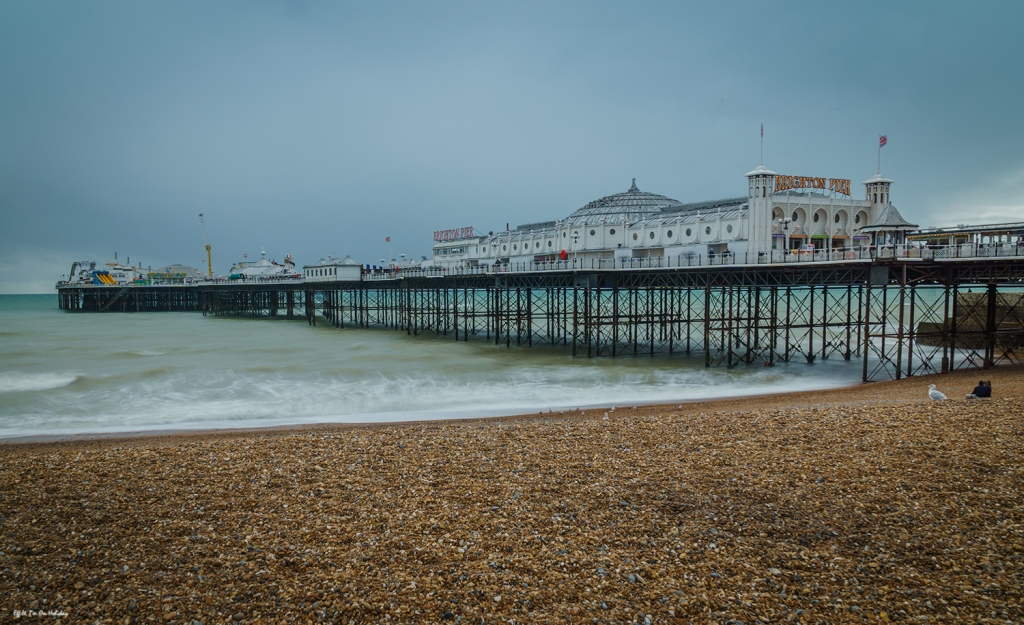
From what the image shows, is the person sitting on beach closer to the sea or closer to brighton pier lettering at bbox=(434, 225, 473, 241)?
the sea

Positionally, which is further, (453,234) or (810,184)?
(453,234)

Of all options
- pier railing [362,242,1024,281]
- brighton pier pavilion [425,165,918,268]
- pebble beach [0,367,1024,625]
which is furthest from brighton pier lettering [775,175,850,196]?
pebble beach [0,367,1024,625]

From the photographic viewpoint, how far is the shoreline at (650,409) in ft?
53.4

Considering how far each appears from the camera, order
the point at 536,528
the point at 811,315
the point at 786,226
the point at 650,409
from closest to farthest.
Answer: the point at 536,528, the point at 650,409, the point at 786,226, the point at 811,315

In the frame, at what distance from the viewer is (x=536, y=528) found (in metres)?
8.51

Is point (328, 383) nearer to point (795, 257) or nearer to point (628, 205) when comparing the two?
point (795, 257)

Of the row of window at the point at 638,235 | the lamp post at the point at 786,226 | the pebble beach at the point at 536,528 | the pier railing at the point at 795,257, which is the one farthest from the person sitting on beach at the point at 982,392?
the row of window at the point at 638,235

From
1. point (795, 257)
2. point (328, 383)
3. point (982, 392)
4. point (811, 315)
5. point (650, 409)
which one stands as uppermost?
point (795, 257)

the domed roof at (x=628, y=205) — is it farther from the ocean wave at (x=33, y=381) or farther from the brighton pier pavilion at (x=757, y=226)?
the ocean wave at (x=33, y=381)

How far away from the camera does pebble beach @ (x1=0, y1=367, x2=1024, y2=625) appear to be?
674cm

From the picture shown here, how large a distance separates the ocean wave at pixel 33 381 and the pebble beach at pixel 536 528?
15381 millimetres

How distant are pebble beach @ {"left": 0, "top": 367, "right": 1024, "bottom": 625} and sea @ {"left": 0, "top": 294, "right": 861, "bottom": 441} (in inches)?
279

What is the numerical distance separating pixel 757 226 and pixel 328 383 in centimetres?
2143

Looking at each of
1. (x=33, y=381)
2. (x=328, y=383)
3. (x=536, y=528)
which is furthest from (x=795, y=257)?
(x=33, y=381)
